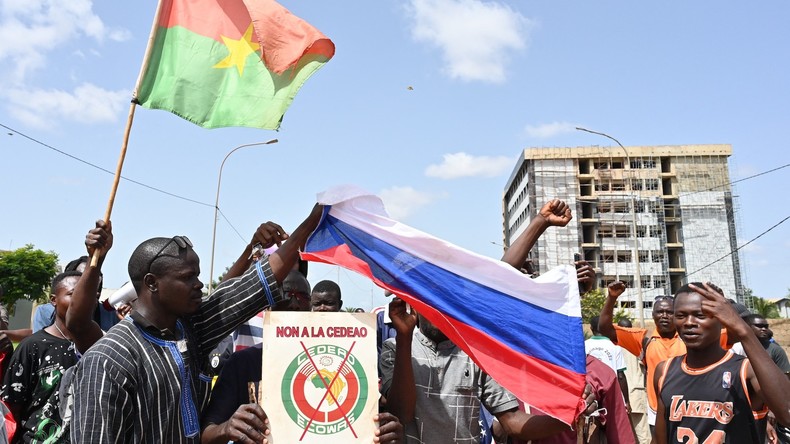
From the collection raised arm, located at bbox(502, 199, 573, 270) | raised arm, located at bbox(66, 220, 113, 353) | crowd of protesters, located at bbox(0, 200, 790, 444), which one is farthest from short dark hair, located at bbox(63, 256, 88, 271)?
raised arm, located at bbox(502, 199, 573, 270)

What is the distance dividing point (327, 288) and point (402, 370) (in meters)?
1.70

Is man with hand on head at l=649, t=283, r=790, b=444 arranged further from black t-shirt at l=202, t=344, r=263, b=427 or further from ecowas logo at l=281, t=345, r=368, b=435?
black t-shirt at l=202, t=344, r=263, b=427

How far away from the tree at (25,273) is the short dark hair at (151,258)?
→ 150 feet

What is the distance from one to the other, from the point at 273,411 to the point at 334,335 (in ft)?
1.38

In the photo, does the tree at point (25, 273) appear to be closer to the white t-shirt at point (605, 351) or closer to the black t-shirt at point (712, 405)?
the white t-shirt at point (605, 351)

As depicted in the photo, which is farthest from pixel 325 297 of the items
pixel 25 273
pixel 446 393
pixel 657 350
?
pixel 25 273

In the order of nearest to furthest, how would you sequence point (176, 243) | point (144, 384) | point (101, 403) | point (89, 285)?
point (101, 403), point (144, 384), point (176, 243), point (89, 285)

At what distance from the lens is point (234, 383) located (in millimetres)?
3209

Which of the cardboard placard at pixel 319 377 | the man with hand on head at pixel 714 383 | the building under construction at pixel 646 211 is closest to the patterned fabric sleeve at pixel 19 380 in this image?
the cardboard placard at pixel 319 377

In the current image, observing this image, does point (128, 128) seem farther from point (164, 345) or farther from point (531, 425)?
point (531, 425)

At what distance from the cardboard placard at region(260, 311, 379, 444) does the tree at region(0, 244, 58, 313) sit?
46.0 metres

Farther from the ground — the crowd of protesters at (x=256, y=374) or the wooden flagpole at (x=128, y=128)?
the wooden flagpole at (x=128, y=128)

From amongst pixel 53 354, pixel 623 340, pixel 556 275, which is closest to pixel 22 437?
pixel 53 354

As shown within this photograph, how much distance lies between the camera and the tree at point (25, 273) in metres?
44.2
